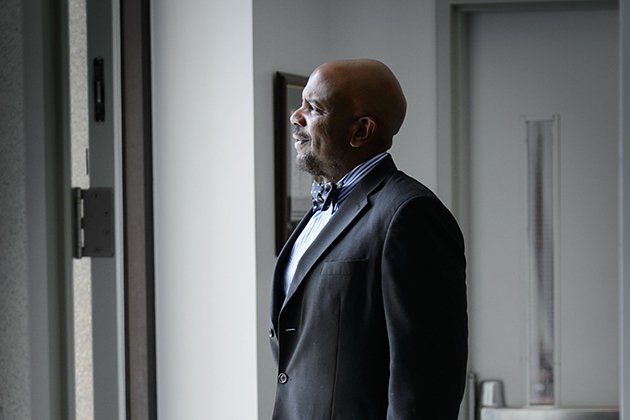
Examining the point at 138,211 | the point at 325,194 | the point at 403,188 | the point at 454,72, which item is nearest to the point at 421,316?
the point at 403,188

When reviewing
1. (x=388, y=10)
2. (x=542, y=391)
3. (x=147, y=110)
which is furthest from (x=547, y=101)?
(x=147, y=110)

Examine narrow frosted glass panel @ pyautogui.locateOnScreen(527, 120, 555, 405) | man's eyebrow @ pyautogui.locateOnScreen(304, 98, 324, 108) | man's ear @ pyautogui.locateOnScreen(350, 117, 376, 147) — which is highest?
man's eyebrow @ pyautogui.locateOnScreen(304, 98, 324, 108)

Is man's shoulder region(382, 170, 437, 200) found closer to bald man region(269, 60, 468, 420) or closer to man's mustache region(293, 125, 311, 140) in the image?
bald man region(269, 60, 468, 420)

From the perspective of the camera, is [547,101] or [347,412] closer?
[347,412]

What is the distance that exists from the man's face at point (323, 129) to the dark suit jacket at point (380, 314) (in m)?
0.07

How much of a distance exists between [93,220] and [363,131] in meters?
0.53

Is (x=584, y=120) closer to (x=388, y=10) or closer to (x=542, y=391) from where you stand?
(x=388, y=10)

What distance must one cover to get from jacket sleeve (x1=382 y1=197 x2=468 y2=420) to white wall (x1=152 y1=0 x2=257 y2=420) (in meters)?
0.90

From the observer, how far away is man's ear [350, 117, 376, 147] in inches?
38.0

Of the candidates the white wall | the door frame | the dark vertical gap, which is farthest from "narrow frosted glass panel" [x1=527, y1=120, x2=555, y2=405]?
the dark vertical gap

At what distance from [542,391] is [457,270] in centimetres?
166

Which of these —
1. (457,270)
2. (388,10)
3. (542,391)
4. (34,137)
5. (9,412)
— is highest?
(388,10)

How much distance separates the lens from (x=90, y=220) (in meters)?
1.11

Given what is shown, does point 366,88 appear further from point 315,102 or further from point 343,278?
point 343,278
